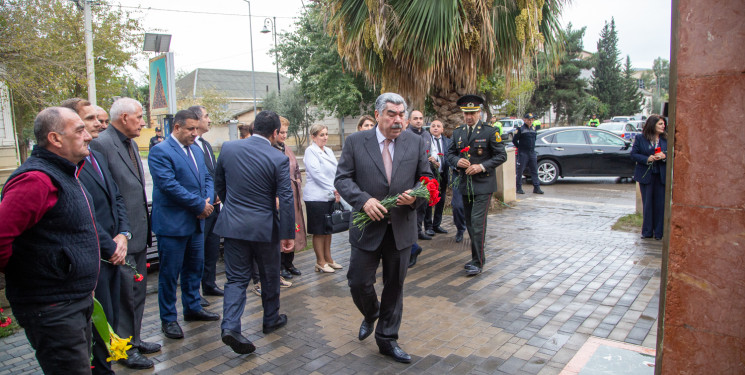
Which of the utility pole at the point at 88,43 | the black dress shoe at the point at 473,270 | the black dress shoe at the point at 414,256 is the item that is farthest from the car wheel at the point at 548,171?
the utility pole at the point at 88,43

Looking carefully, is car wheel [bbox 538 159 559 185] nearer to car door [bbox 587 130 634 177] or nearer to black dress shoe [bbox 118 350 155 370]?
car door [bbox 587 130 634 177]

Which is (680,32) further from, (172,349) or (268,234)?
(172,349)

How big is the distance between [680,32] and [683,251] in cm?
103

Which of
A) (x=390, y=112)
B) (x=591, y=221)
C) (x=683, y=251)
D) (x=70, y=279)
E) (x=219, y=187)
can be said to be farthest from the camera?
(x=591, y=221)

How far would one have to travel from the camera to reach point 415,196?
145 inches

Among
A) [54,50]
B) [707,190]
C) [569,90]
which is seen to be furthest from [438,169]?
[569,90]

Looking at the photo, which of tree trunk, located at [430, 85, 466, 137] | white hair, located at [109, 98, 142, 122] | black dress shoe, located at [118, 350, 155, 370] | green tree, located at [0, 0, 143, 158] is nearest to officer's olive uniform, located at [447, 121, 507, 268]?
→ tree trunk, located at [430, 85, 466, 137]

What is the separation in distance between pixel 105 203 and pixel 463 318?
10.2ft

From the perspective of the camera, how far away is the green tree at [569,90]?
5031 centimetres

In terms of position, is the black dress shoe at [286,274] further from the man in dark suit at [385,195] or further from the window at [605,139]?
the window at [605,139]

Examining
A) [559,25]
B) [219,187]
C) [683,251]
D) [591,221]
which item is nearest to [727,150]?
[683,251]

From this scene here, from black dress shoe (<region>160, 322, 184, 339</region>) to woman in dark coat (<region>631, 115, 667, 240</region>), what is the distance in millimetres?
6442

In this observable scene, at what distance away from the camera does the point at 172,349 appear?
13.6 feet

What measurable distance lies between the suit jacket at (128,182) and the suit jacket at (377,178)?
61.4 inches
